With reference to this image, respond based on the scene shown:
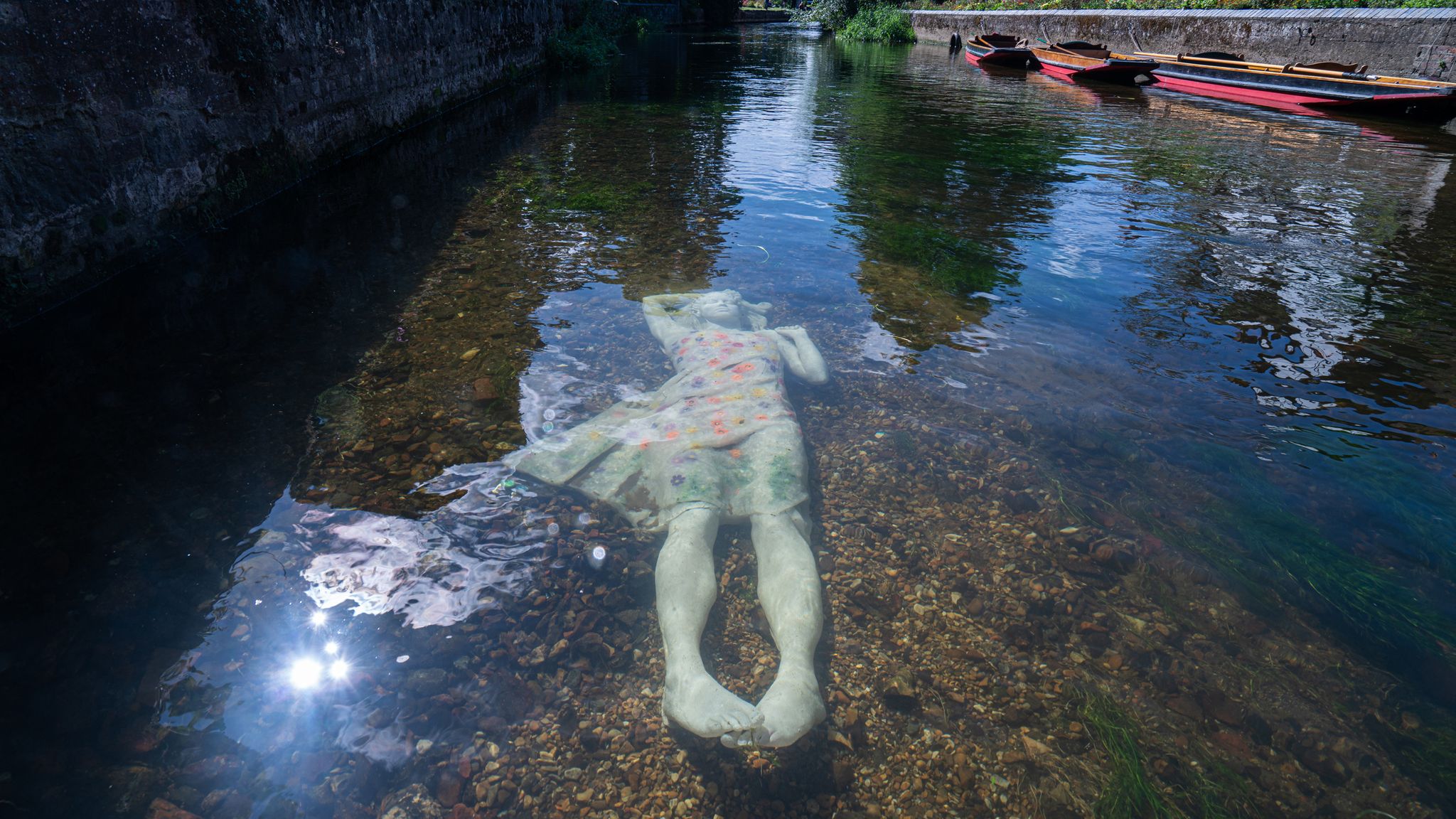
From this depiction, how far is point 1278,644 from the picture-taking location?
2.59m

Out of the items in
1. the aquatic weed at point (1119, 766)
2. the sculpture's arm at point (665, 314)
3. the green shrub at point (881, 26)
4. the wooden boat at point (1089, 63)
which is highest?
the green shrub at point (881, 26)

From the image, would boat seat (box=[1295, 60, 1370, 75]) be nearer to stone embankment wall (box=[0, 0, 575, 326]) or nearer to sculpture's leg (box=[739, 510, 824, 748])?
sculpture's leg (box=[739, 510, 824, 748])

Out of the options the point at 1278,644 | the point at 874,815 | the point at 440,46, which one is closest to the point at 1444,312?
the point at 1278,644

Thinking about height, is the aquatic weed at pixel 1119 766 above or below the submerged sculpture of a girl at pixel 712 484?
below

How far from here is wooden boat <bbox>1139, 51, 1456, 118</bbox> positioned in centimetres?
1222

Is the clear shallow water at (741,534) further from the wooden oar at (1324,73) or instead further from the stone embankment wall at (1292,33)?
the stone embankment wall at (1292,33)

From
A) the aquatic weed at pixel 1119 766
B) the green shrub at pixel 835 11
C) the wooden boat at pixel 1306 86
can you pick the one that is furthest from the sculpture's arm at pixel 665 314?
the green shrub at pixel 835 11

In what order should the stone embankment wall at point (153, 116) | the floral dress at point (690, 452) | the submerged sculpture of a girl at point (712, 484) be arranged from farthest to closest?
the stone embankment wall at point (153, 116), the floral dress at point (690, 452), the submerged sculpture of a girl at point (712, 484)

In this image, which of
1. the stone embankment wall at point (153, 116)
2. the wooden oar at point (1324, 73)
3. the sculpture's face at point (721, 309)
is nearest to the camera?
the stone embankment wall at point (153, 116)

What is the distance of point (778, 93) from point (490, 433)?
1621 centimetres

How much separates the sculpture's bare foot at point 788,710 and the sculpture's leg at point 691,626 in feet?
0.15

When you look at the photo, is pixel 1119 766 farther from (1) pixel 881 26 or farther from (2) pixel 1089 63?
(1) pixel 881 26

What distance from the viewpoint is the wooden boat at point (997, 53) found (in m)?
23.5

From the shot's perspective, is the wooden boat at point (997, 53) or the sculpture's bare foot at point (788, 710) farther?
the wooden boat at point (997, 53)
